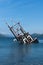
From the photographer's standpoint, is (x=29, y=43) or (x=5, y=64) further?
(x=29, y=43)

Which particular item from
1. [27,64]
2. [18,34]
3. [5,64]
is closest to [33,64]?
[27,64]

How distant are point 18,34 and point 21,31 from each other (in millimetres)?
2823

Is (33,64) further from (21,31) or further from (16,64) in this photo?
(21,31)

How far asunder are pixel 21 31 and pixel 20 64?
77043 millimetres

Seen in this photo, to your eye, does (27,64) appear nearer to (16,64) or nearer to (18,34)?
(16,64)

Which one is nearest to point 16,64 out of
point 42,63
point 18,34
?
point 42,63

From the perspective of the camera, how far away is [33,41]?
429 feet

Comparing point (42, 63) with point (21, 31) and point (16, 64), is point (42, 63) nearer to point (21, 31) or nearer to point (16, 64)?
point (16, 64)

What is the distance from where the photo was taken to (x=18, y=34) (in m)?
127

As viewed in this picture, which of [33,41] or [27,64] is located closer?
[27,64]

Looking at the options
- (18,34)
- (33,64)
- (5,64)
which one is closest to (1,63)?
(5,64)

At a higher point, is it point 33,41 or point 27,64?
point 33,41

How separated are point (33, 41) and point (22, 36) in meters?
A: 6.39

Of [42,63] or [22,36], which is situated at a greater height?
[22,36]
